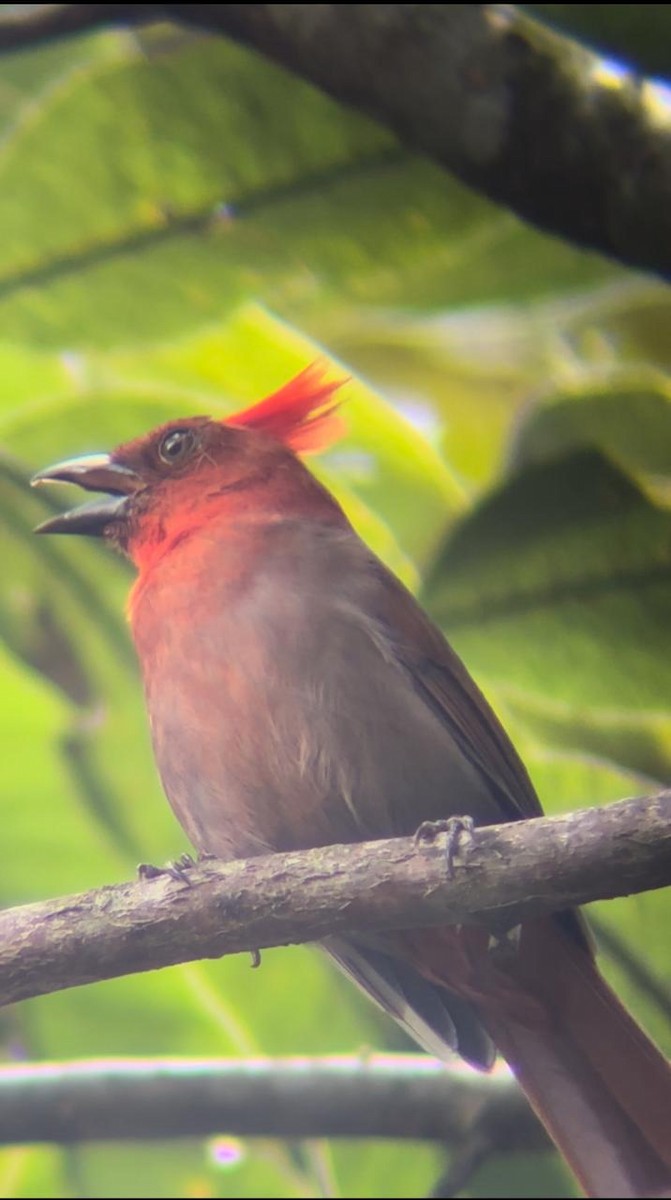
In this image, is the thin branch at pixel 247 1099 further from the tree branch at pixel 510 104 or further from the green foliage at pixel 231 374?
the tree branch at pixel 510 104

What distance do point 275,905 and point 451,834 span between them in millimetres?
176

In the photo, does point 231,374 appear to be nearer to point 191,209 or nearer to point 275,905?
point 191,209

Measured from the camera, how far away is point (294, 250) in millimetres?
1956

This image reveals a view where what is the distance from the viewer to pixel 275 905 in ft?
4.34

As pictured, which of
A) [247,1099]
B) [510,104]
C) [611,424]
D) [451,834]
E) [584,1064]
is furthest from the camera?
[611,424]

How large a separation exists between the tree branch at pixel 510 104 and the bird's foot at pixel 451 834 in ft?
2.61

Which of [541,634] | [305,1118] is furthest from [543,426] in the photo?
[305,1118]

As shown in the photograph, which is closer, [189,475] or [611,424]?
[189,475]

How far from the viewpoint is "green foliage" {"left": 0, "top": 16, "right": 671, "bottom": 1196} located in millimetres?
1859

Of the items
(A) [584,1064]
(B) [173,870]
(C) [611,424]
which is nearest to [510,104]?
(C) [611,424]

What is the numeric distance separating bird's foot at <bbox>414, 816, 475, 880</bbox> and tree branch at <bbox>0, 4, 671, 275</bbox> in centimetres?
80

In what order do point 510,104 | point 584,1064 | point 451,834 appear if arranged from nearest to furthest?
point 451,834
point 584,1064
point 510,104

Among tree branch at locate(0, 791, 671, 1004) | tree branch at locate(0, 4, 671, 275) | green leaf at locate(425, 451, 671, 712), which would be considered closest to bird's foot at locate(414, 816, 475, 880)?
tree branch at locate(0, 791, 671, 1004)

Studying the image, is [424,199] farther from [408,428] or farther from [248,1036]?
[248,1036]
